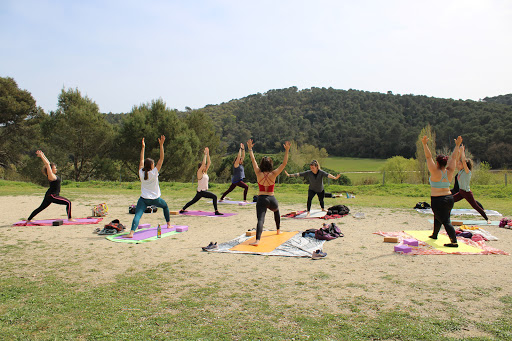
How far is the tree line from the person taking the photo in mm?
42656

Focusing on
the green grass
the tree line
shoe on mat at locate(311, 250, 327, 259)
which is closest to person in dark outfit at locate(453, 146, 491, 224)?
shoe on mat at locate(311, 250, 327, 259)

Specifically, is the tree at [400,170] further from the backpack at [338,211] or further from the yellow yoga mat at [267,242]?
the yellow yoga mat at [267,242]

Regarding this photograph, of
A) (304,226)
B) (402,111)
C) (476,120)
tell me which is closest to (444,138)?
(476,120)

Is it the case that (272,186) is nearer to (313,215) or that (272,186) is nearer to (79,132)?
(313,215)

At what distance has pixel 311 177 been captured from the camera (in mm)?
14344

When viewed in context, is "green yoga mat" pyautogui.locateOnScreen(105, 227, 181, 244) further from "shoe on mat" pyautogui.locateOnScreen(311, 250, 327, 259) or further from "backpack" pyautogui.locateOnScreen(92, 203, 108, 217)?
"shoe on mat" pyautogui.locateOnScreen(311, 250, 327, 259)

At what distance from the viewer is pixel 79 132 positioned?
1682 inches

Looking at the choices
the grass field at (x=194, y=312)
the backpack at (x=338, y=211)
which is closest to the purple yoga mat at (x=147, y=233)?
the grass field at (x=194, y=312)

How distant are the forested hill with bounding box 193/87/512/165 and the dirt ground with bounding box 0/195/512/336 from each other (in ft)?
242

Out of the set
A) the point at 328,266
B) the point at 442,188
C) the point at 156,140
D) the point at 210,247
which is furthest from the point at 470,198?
the point at 156,140

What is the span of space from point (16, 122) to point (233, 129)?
61627mm

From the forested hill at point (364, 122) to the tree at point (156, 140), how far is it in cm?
4639

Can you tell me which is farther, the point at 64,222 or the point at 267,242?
the point at 64,222

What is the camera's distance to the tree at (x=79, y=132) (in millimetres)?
41969
